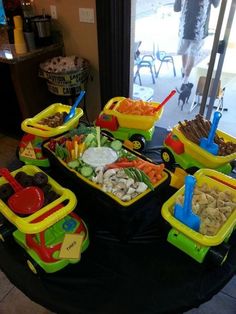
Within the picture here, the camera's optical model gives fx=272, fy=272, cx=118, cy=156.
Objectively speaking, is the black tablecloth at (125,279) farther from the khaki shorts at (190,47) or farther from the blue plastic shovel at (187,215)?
the khaki shorts at (190,47)

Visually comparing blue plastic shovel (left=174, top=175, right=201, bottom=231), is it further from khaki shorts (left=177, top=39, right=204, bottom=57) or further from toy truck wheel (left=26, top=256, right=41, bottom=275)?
khaki shorts (left=177, top=39, right=204, bottom=57)

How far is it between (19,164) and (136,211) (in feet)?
1.98

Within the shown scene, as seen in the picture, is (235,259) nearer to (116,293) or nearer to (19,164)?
(116,293)

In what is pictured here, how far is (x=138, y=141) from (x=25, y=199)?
58cm

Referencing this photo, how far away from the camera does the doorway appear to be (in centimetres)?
236

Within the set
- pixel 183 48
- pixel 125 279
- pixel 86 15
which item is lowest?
pixel 125 279

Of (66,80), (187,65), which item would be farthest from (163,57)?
(66,80)

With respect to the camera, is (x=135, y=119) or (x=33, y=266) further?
(x=135, y=119)

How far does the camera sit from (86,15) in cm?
188

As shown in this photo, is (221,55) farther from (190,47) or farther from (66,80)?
(66,80)

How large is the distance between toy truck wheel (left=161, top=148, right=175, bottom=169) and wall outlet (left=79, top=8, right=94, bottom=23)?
1.25m

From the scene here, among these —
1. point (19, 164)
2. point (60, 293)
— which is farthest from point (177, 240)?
point (19, 164)

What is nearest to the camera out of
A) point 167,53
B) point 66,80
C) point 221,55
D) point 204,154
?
point 204,154

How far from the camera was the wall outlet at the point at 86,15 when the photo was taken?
6.06 feet
